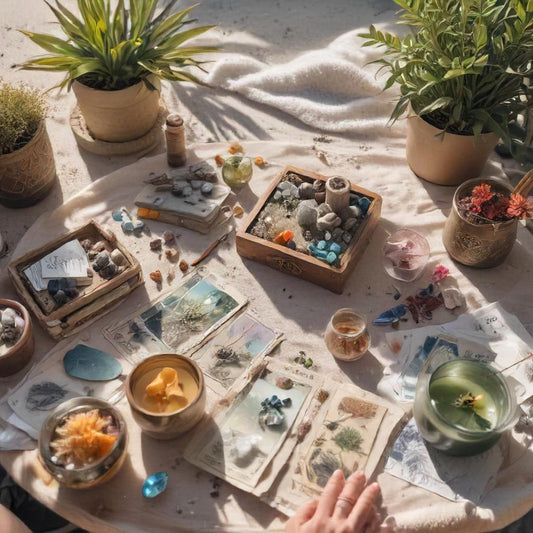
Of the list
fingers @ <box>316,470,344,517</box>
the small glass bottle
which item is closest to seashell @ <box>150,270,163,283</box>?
the small glass bottle

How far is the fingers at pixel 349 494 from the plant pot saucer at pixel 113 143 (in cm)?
167

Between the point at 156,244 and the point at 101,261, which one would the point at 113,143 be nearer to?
the point at 156,244

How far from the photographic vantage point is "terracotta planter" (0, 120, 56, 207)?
2.26m

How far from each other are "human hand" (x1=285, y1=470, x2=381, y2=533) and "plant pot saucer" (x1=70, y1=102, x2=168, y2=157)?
A: 5.41 feet

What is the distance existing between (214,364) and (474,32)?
1384 millimetres

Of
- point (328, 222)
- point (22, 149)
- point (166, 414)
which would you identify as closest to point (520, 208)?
point (328, 222)

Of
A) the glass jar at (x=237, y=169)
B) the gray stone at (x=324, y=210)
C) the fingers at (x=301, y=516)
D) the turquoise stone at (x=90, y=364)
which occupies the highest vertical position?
the glass jar at (x=237, y=169)

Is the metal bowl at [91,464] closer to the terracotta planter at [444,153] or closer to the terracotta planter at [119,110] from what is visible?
the terracotta planter at [119,110]

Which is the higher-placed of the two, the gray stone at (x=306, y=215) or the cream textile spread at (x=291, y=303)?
the gray stone at (x=306, y=215)

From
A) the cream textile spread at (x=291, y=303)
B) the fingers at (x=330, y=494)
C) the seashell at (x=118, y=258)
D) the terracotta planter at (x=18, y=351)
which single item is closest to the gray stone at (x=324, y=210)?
the cream textile spread at (x=291, y=303)

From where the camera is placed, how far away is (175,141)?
246 centimetres

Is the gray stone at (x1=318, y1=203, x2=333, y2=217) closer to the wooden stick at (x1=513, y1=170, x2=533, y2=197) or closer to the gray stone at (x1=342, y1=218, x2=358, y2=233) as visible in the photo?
the gray stone at (x1=342, y1=218, x2=358, y2=233)

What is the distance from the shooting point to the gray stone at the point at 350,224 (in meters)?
2.20

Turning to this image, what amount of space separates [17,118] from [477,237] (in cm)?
169
